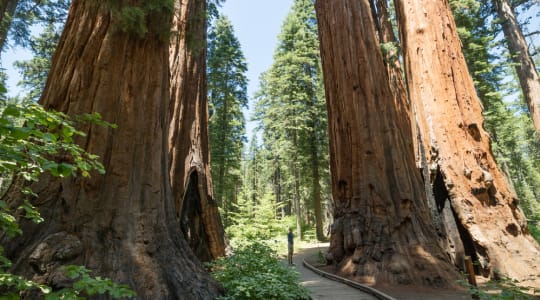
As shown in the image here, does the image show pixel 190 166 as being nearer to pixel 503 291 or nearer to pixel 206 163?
pixel 206 163

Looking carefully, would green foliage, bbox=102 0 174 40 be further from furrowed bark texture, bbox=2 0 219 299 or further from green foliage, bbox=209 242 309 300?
green foliage, bbox=209 242 309 300

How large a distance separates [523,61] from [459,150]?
1014 centimetres

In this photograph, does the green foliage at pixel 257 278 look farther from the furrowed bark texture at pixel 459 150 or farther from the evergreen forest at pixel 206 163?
the furrowed bark texture at pixel 459 150

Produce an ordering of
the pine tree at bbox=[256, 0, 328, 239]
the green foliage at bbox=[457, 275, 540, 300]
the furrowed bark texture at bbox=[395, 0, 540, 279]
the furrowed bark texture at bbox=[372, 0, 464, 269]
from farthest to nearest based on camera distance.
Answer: the pine tree at bbox=[256, 0, 328, 239] → the furrowed bark texture at bbox=[372, 0, 464, 269] → the furrowed bark texture at bbox=[395, 0, 540, 279] → the green foliage at bbox=[457, 275, 540, 300]

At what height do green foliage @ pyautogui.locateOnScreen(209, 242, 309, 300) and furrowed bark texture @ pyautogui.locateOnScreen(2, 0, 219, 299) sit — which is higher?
furrowed bark texture @ pyautogui.locateOnScreen(2, 0, 219, 299)

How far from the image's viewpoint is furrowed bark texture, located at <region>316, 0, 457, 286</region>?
7633 millimetres

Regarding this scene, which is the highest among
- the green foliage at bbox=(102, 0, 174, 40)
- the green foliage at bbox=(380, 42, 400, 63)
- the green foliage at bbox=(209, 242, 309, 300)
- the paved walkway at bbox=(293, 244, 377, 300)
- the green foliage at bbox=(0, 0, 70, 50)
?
the green foliage at bbox=(0, 0, 70, 50)

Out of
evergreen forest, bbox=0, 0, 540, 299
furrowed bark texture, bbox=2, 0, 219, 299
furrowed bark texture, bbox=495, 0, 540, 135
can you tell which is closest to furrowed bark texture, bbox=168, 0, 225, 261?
evergreen forest, bbox=0, 0, 540, 299

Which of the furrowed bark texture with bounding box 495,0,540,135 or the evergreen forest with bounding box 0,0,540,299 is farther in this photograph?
the furrowed bark texture with bounding box 495,0,540,135

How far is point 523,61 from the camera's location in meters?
14.8

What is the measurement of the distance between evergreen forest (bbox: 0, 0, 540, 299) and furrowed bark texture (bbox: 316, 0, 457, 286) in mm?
52

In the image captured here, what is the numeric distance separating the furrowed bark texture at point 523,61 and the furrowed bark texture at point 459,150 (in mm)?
7440

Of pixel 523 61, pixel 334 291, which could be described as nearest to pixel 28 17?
pixel 334 291

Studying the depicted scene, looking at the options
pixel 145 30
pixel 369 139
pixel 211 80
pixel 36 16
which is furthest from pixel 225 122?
pixel 145 30
